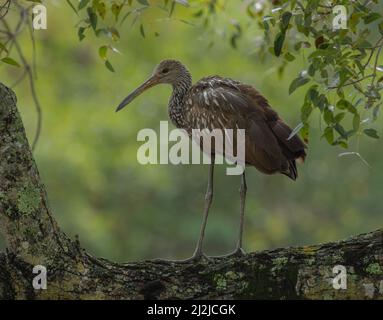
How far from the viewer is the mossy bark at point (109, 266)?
430 cm

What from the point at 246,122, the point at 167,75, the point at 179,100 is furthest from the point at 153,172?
the point at 246,122

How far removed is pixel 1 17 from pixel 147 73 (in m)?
11.7

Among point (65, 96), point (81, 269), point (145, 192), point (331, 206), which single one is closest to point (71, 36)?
point (65, 96)

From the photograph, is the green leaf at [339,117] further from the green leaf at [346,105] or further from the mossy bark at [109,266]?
the mossy bark at [109,266]

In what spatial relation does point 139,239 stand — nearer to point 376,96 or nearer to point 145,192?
point 145,192

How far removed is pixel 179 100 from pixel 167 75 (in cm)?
27

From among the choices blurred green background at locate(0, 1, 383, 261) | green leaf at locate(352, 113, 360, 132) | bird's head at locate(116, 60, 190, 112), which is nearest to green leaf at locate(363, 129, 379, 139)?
green leaf at locate(352, 113, 360, 132)

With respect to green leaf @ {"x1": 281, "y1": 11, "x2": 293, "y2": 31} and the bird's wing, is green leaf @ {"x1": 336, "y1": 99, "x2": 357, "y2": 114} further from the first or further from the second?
the bird's wing

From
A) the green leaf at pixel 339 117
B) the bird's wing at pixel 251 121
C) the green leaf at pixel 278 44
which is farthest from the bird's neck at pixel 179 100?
the green leaf at pixel 339 117

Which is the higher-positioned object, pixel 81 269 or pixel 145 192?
pixel 145 192

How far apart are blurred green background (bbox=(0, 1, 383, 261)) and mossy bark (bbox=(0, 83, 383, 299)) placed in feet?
30.4

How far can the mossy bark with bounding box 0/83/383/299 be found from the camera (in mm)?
4305

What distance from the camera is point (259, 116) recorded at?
19.4ft

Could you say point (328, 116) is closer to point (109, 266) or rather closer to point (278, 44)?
point (278, 44)
